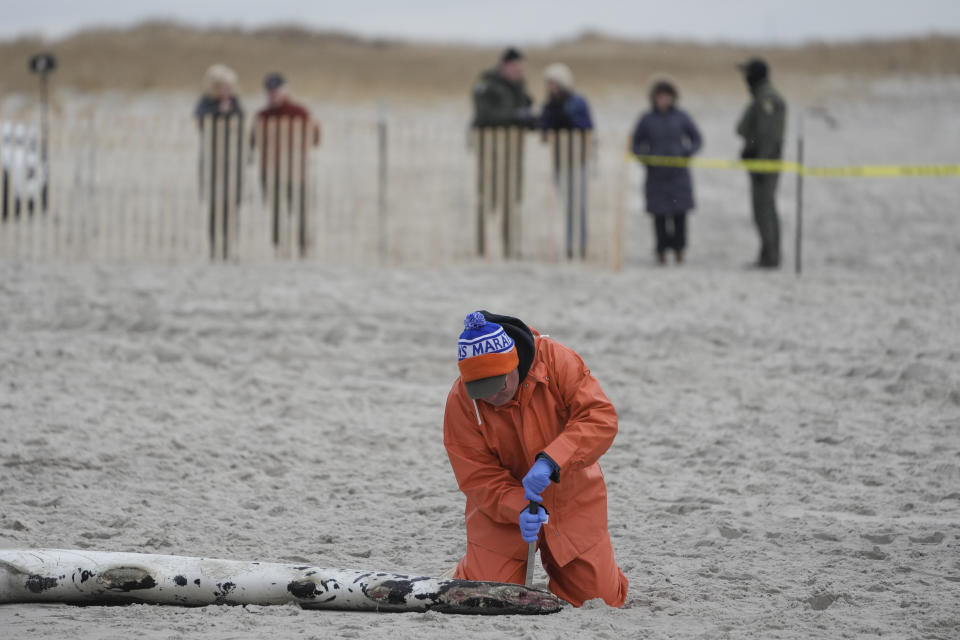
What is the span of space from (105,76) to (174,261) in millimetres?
25060

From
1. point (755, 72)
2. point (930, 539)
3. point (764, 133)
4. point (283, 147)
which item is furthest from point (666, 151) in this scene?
point (930, 539)

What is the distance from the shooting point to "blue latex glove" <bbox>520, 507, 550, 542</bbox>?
4148mm

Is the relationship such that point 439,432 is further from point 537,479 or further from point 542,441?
point 537,479

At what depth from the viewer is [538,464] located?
13.5 feet

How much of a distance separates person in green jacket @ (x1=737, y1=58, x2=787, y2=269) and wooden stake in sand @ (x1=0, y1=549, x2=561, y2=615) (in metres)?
7.63

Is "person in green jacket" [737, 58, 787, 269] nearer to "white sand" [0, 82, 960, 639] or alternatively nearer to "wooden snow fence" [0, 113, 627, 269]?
"white sand" [0, 82, 960, 639]

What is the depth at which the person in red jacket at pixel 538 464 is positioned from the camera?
420cm

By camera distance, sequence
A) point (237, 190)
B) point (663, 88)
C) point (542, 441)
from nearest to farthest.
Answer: point (542, 441) < point (237, 190) < point (663, 88)

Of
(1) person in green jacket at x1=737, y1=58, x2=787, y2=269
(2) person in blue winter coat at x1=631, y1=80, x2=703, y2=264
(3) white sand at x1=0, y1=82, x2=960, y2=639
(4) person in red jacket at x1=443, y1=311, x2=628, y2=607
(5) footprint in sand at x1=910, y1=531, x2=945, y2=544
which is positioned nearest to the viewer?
(4) person in red jacket at x1=443, y1=311, x2=628, y2=607

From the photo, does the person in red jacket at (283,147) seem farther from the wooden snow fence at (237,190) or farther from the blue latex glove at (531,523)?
the blue latex glove at (531,523)

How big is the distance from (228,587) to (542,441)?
4.30ft

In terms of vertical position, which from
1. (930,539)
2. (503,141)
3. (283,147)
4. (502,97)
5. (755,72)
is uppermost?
(755,72)

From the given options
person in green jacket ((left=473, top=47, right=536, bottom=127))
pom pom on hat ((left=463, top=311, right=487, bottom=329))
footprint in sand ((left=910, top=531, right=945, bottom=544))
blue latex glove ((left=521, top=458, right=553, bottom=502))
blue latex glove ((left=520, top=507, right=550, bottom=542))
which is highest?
person in green jacket ((left=473, top=47, right=536, bottom=127))

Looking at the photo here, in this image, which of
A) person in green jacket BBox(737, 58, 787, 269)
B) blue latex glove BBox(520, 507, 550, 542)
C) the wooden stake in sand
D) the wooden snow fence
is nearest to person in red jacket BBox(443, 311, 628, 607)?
blue latex glove BBox(520, 507, 550, 542)
